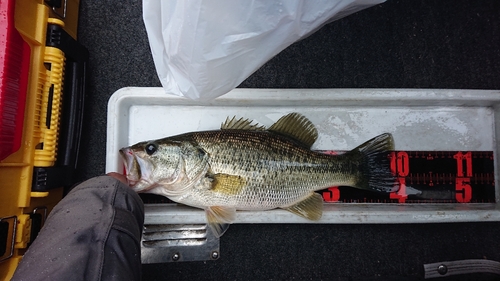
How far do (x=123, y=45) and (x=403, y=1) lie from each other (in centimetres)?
133

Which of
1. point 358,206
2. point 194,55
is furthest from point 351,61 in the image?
point 194,55

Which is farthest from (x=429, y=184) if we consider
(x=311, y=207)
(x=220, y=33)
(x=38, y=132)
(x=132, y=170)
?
(x=38, y=132)

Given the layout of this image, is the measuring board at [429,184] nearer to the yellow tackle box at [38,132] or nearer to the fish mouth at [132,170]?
the fish mouth at [132,170]

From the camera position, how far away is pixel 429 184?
4.86ft

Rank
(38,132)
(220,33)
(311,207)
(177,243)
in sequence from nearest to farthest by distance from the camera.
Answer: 1. (220,33)
2. (38,132)
3. (311,207)
4. (177,243)

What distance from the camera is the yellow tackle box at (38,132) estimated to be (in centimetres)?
118

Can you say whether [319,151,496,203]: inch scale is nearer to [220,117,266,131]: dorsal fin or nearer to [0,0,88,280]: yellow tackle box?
[220,117,266,131]: dorsal fin

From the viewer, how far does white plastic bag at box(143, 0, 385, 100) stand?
102 centimetres

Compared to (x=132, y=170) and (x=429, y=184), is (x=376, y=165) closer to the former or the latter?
(x=429, y=184)

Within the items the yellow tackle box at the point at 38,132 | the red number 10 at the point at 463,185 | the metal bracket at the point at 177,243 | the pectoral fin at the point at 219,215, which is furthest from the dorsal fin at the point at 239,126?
the red number 10 at the point at 463,185

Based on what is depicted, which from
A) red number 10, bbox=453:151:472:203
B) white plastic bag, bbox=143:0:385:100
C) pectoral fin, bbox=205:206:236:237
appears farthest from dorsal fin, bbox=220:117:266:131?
red number 10, bbox=453:151:472:203

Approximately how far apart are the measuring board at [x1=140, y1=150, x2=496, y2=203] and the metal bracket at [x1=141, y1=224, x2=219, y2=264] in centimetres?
13

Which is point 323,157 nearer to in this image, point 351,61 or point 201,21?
point 351,61

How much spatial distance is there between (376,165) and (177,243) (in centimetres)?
89
